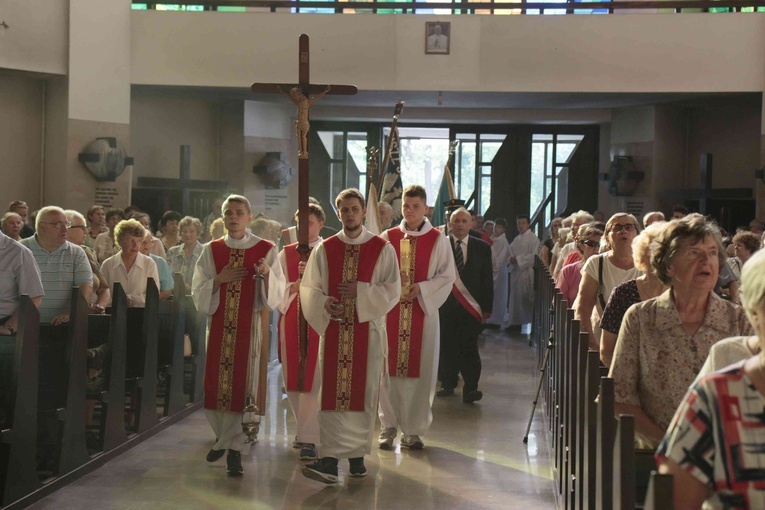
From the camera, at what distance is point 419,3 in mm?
16141

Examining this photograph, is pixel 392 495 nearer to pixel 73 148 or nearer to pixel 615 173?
pixel 73 148

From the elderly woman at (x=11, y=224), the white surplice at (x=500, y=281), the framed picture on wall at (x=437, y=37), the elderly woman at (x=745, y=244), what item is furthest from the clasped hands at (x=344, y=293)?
the framed picture on wall at (x=437, y=37)

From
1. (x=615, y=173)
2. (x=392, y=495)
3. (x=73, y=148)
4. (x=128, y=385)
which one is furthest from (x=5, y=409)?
(x=615, y=173)

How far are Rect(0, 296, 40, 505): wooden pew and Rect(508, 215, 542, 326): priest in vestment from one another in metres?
11.1

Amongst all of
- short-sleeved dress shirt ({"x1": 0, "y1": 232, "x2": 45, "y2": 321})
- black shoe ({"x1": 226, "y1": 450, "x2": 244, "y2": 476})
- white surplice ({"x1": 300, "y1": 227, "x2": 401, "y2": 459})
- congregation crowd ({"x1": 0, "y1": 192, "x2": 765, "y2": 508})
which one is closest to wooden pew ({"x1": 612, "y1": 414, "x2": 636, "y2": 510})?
congregation crowd ({"x1": 0, "y1": 192, "x2": 765, "y2": 508})

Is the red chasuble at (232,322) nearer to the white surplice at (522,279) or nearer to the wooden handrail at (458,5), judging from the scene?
the white surplice at (522,279)

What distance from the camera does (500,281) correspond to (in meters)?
16.1

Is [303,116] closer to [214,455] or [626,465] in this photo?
[214,455]

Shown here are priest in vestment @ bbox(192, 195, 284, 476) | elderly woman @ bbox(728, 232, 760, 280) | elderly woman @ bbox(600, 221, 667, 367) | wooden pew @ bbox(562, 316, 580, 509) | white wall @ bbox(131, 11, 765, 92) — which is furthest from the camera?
white wall @ bbox(131, 11, 765, 92)

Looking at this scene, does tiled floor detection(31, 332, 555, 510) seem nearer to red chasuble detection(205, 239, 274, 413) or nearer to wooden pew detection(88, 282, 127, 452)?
wooden pew detection(88, 282, 127, 452)

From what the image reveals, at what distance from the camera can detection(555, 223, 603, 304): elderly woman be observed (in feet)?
25.6

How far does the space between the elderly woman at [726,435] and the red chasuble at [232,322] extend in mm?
5141

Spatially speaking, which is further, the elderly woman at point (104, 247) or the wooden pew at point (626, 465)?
the elderly woman at point (104, 247)

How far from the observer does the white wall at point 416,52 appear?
15.9 meters
